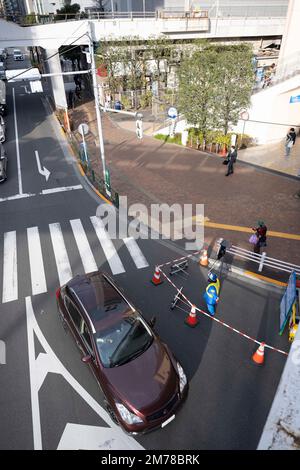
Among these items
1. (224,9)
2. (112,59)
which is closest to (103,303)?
(112,59)

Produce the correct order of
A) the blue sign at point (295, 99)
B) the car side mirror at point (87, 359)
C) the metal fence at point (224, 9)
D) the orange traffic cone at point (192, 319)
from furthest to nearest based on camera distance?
the metal fence at point (224, 9) → the blue sign at point (295, 99) → the orange traffic cone at point (192, 319) → the car side mirror at point (87, 359)

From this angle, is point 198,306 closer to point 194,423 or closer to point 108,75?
point 194,423

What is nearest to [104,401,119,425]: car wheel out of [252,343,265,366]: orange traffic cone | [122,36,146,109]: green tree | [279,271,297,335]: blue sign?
[252,343,265,366]: orange traffic cone

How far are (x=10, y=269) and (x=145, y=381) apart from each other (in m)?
7.00

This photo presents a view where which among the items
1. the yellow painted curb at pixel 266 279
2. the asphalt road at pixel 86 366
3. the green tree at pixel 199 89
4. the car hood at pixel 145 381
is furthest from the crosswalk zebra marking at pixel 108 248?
the green tree at pixel 199 89

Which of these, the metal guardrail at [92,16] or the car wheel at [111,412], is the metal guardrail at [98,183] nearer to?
the car wheel at [111,412]

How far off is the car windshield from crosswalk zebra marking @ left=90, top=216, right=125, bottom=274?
381 centimetres

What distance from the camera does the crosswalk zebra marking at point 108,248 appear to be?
11.4 meters

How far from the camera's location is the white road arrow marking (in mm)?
6488

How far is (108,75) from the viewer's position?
31406 millimetres

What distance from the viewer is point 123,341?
725 cm

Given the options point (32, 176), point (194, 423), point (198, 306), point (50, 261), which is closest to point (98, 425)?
point (194, 423)

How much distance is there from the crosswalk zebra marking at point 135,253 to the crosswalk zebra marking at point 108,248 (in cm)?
55

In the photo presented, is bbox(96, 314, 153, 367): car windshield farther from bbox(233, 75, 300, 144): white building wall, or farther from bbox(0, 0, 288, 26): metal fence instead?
bbox(0, 0, 288, 26): metal fence
